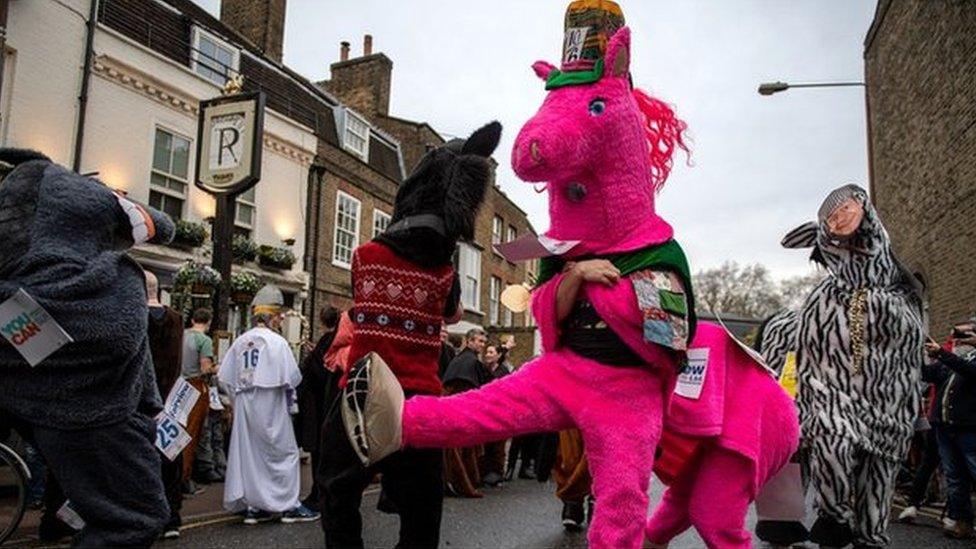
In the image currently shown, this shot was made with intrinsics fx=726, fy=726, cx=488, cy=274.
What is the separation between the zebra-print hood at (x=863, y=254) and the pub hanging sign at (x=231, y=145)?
821cm

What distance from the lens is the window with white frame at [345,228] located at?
18.5 metres

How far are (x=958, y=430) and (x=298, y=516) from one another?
5573 mm

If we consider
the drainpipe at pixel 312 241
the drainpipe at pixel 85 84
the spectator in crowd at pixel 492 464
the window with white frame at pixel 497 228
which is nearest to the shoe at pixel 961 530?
the spectator in crowd at pixel 492 464

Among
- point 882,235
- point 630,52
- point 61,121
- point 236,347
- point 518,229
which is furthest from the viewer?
point 518,229

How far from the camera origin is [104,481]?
238 centimetres

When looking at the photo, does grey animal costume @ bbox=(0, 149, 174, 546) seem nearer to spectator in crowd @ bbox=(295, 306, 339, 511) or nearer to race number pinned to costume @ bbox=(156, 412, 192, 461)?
race number pinned to costume @ bbox=(156, 412, 192, 461)

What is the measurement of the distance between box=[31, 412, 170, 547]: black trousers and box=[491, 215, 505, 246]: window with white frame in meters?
26.0

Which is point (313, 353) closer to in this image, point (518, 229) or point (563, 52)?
point (563, 52)

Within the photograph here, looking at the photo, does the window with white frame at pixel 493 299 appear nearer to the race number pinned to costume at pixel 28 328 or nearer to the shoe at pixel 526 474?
the shoe at pixel 526 474

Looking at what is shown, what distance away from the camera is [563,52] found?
2645 mm

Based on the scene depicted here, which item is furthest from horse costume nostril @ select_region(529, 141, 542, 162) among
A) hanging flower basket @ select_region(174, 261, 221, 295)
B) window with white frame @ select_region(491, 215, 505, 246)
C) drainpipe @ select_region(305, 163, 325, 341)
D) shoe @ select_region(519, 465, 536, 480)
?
window with white frame @ select_region(491, 215, 505, 246)

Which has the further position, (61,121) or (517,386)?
(61,121)

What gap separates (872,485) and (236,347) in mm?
4682

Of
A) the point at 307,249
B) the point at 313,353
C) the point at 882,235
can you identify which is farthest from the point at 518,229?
the point at 882,235
